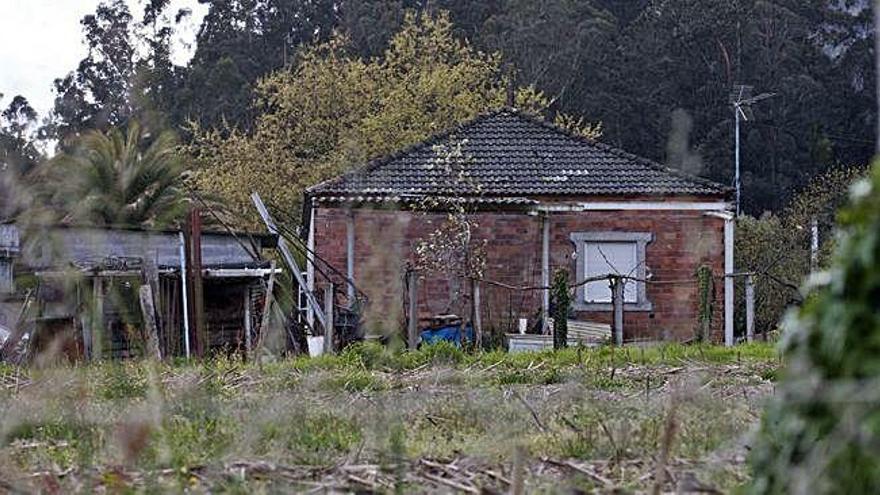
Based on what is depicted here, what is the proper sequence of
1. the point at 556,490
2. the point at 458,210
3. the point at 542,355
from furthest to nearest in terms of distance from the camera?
the point at 458,210, the point at 542,355, the point at 556,490

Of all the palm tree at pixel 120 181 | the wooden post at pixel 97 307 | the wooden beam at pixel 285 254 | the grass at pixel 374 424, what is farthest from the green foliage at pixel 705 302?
the palm tree at pixel 120 181

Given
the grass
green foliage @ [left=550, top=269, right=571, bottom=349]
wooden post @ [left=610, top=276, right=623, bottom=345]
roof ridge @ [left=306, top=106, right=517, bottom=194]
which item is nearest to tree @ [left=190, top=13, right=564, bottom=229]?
roof ridge @ [left=306, top=106, right=517, bottom=194]

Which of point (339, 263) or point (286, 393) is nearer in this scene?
point (286, 393)

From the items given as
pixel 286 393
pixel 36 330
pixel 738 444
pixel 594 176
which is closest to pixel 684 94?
pixel 594 176

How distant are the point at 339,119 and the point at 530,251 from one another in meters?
15.1

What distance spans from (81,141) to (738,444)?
105 ft

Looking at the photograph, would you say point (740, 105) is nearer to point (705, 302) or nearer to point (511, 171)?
point (511, 171)

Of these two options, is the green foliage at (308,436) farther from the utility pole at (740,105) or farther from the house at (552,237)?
the utility pole at (740,105)

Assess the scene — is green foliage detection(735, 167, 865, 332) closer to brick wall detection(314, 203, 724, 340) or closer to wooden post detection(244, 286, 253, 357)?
brick wall detection(314, 203, 724, 340)

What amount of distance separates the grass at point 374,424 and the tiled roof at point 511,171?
1016cm

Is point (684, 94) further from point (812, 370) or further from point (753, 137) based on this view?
point (812, 370)

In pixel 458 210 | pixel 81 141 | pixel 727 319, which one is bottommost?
pixel 727 319

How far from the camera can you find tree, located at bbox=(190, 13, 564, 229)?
3353 cm

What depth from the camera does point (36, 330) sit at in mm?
17453
